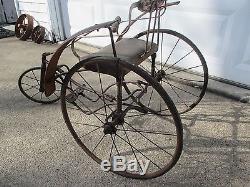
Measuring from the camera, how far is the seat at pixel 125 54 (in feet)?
A: 5.30

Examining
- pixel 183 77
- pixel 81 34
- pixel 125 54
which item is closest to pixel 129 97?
pixel 125 54

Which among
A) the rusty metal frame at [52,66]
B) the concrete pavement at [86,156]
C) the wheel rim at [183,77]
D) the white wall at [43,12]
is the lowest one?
the concrete pavement at [86,156]

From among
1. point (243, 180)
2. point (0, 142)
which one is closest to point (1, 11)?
point (0, 142)

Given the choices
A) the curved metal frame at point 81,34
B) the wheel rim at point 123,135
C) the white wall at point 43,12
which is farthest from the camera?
the white wall at point 43,12

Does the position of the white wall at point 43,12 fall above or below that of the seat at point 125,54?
below

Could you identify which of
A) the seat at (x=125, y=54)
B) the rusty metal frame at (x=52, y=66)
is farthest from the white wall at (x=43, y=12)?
the rusty metal frame at (x=52, y=66)

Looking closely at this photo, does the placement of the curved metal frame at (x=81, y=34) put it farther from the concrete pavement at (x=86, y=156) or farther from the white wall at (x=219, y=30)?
the white wall at (x=219, y=30)

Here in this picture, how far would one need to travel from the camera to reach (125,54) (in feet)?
5.87

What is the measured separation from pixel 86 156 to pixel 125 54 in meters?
0.83

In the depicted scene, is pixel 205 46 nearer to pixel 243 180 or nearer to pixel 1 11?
pixel 243 180

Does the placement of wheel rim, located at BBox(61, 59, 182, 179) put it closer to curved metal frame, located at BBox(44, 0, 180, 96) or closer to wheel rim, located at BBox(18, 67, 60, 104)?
curved metal frame, located at BBox(44, 0, 180, 96)

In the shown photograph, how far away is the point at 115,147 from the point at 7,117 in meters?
1.17

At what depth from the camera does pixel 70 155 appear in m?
2.08

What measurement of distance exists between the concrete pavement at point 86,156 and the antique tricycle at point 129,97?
104mm
